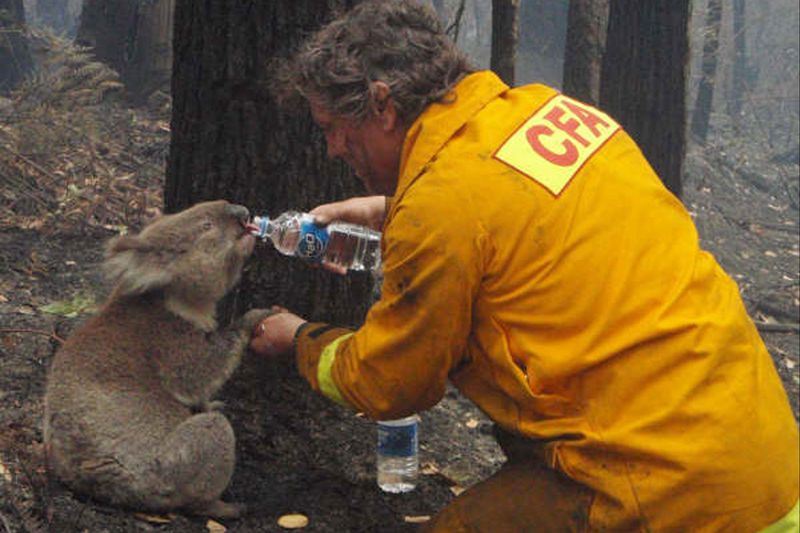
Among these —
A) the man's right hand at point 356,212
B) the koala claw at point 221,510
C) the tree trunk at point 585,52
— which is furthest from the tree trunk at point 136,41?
the koala claw at point 221,510

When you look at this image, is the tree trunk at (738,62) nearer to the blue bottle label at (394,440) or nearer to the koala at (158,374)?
the blue bottle label at (394,440)

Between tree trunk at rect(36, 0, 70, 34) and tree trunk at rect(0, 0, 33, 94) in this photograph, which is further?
tree trunk at rect(36, 0, 70, 34)

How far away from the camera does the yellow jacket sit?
9.38ft

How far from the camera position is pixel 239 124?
4.26 metres

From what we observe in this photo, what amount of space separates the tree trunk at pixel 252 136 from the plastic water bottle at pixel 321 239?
0.51 feet

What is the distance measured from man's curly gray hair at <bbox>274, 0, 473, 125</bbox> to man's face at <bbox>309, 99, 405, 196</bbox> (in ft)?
0.13

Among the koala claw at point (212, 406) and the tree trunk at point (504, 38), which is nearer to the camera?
the koala claw at point (212, 406)

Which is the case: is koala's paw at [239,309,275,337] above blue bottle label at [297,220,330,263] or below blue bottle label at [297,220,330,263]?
below

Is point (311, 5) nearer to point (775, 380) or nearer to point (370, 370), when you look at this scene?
point (370, 370)

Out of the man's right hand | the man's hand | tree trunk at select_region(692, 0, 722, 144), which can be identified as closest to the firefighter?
the man's hand

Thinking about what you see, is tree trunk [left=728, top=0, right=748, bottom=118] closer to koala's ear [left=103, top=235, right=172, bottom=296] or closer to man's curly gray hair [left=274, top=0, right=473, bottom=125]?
koala's ear [left=103, top=235, right=172, bottom=296]

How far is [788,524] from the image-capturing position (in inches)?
120

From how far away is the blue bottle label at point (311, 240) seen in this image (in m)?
3.87

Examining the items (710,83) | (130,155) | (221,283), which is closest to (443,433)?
(221,283)
